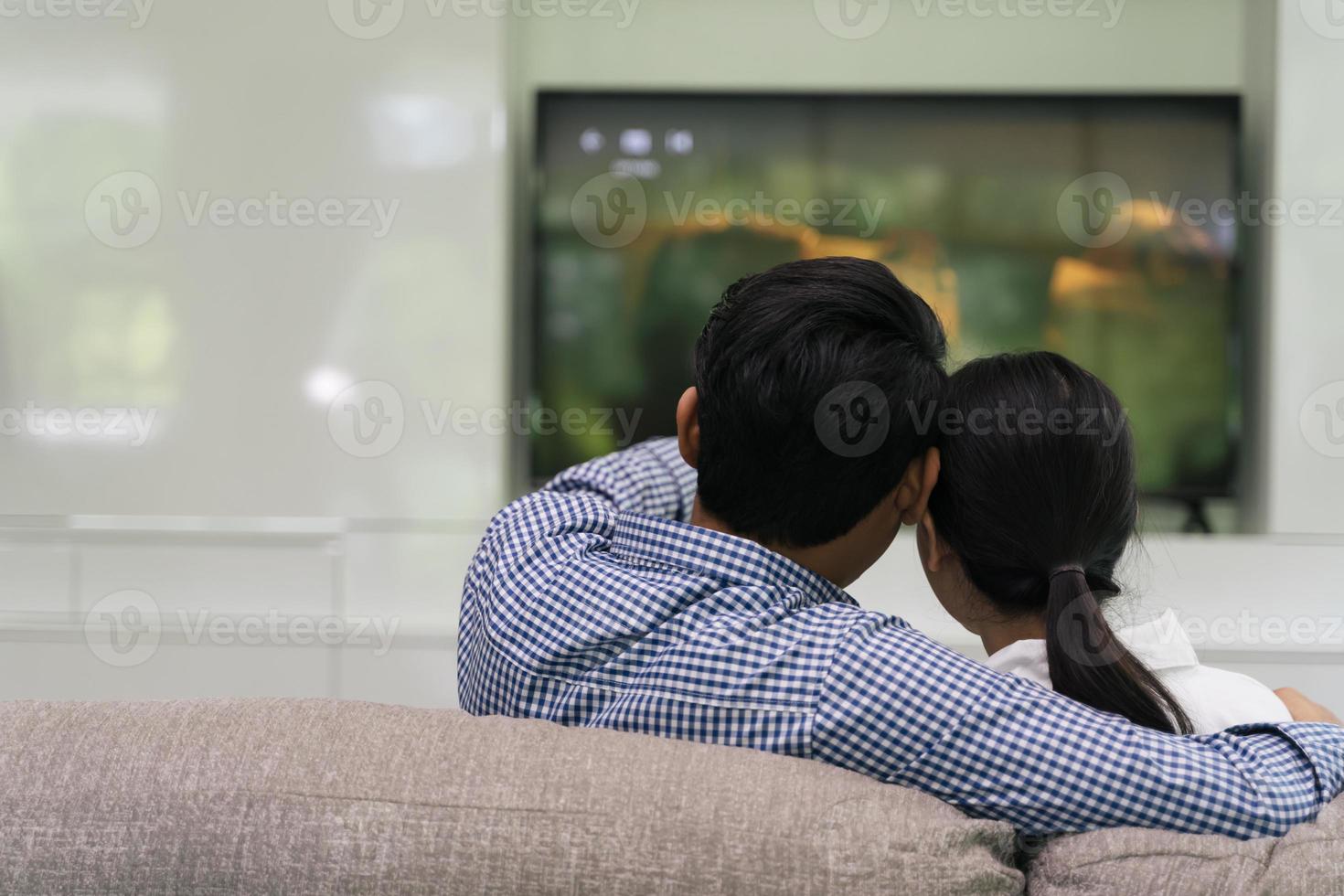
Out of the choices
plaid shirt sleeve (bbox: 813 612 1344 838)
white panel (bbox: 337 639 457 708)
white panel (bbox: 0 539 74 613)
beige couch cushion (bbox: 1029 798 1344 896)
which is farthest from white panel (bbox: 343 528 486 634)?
beige couch cushion (bbox: 1029 798 1344 896)

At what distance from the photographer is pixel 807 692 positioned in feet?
2.52

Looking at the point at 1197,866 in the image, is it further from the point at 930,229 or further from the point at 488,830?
the point at 930,229

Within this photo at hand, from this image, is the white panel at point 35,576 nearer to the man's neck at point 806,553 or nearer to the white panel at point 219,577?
the white panel at point 219,577

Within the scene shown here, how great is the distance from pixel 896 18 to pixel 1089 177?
2.28 ft

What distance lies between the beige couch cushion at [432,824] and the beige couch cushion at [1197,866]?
0.04 m

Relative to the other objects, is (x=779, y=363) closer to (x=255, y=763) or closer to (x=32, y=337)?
(x=255, y=763)

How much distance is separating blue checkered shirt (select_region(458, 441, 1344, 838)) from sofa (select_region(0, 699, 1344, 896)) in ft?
0.12

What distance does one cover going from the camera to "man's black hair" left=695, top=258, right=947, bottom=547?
85 centimetres

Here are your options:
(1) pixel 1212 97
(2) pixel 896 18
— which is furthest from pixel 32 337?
(1) pixel 1212 97

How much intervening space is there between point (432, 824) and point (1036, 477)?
53 cm

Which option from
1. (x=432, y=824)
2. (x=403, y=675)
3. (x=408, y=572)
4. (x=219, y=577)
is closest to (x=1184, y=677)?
(x=432, y=824)

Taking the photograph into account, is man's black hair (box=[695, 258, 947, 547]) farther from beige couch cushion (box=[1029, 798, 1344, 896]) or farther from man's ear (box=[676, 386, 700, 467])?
beige couch cushion (box=[1029, 798, 1344, 896])

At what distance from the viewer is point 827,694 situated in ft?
2.50

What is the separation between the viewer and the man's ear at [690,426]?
923 millimetres
